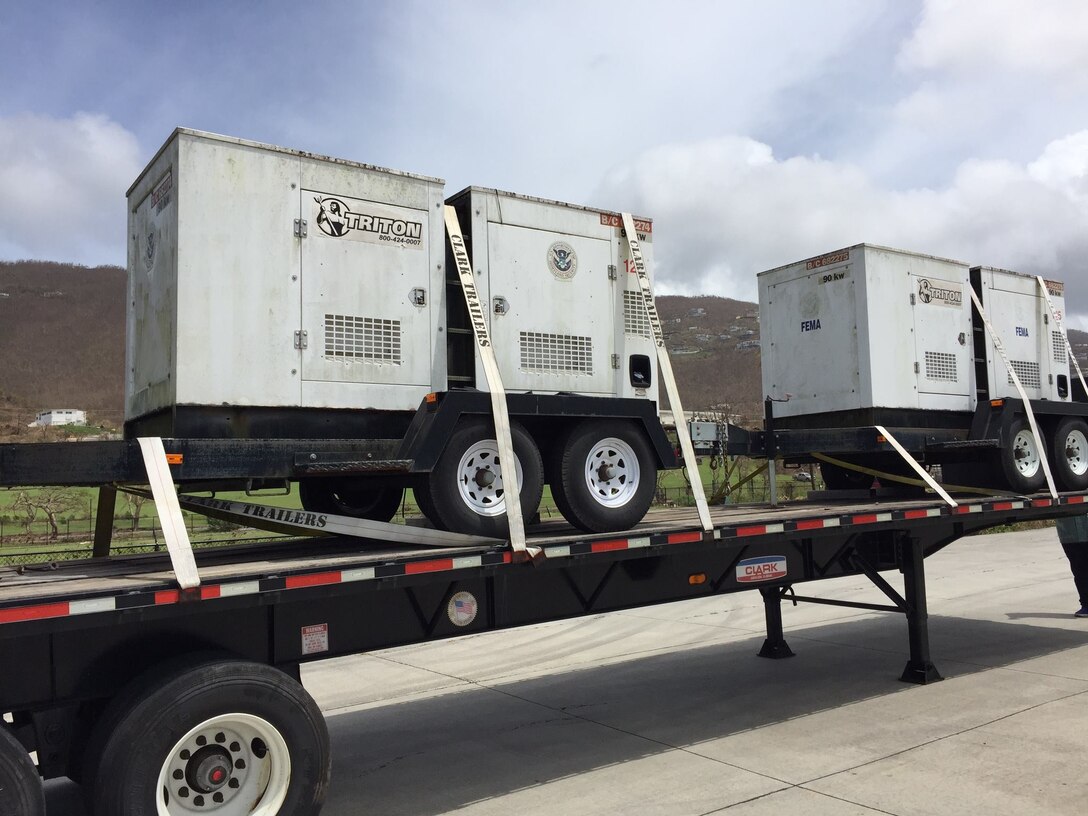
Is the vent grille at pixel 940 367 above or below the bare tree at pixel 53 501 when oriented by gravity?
above

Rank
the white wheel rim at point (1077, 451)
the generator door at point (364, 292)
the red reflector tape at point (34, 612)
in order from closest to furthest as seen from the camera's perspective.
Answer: the red reflector tape at point (34, 612)
the generator door at point (364, 292)
the white wheel rim at point (1077, 451)

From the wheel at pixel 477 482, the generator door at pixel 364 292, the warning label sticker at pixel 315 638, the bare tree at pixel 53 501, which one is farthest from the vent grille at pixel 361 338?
the bare tree at pixel 53 501

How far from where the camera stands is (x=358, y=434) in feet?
19.2

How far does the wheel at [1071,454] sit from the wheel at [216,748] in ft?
27.9

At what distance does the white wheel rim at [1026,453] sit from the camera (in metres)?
9.58

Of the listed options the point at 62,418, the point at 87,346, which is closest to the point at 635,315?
A: the point at 62,418

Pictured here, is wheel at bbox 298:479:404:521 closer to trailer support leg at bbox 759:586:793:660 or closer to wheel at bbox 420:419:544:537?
wheel at bbox 420:419:544:537

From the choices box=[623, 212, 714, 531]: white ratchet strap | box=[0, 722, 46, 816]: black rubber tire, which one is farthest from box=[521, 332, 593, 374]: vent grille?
box=[0, 722, 46, 816]: black rubber tire

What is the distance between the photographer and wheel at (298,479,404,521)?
283 inches

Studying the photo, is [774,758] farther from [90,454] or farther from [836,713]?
[90,454]

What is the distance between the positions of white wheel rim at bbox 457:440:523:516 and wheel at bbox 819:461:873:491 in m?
5.91

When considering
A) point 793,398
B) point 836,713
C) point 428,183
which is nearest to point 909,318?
point 793,398

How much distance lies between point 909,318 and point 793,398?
1466mm

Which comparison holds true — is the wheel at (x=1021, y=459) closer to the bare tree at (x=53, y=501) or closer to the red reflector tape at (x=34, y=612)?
the red reflector tape at (x=34, y=612)
